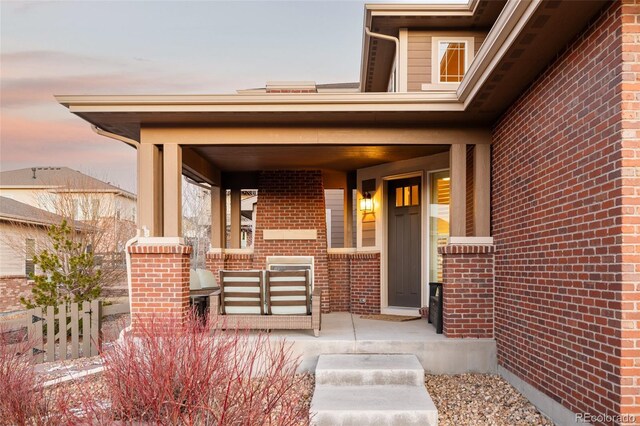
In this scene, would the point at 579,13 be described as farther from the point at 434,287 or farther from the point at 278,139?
the point at 434,287

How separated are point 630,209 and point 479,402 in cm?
271

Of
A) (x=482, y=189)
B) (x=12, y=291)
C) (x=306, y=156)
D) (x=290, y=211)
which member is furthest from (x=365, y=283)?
(x=12, y=291)

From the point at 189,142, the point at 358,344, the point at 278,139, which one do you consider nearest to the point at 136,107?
the point at 189,142

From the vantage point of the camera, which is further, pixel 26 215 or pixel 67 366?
pixel 26 215

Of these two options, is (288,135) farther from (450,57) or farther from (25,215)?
(25,215)

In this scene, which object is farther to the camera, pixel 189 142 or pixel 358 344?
pixel 189 142

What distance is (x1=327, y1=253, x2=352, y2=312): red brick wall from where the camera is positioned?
30.4 feet

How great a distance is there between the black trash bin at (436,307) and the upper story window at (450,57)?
11.7 ft

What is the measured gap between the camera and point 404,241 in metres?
8.60

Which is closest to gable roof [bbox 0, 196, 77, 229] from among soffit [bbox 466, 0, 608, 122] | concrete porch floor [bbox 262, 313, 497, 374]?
concrete porch floor [bbox 262, 313, 497, 374]

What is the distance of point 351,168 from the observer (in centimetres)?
954

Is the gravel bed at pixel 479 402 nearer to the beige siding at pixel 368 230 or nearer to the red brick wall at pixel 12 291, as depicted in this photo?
the beige siding at pixel 368 230

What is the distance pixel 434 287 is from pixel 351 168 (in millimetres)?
3282

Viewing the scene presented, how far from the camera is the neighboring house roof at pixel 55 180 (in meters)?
13.1
